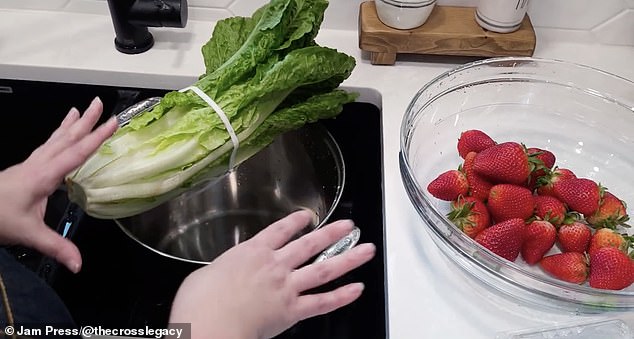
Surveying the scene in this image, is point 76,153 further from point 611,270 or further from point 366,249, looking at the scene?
point 611,270

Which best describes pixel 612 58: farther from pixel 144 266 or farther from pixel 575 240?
pixel 144 266

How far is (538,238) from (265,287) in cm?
32

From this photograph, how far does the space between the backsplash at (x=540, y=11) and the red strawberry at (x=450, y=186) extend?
0.37 meters

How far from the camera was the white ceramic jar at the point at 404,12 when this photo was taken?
0.91 meters

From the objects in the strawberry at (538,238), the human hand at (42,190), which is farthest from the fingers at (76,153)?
the strawberry at (538,238)

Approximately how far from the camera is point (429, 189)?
2.50 ft

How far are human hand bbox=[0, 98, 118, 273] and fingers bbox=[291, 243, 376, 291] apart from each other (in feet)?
0.70

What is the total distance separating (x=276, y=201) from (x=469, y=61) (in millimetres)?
379

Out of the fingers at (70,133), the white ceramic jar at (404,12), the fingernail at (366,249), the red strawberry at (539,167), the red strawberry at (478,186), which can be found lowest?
the red strawberry at (478,186)

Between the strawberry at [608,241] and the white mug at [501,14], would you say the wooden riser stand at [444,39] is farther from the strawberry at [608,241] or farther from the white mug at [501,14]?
the strawberry at [608,241]

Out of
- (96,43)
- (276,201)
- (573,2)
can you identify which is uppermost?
(573,2)

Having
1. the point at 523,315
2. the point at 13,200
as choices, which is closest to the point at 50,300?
the point at 13,200

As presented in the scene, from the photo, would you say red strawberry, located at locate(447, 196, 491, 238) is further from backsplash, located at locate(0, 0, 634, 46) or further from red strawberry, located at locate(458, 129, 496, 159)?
backsplash, located at locate(0, 0, 634, 46)

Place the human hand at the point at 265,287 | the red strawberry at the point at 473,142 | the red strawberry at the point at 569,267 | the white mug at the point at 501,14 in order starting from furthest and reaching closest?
1. the white mug at the point at 501,14
2. the red strawberry at the point at 473,142
3. the red strawberry at the point at 569,267
4. the human hand at the point at 265,287
